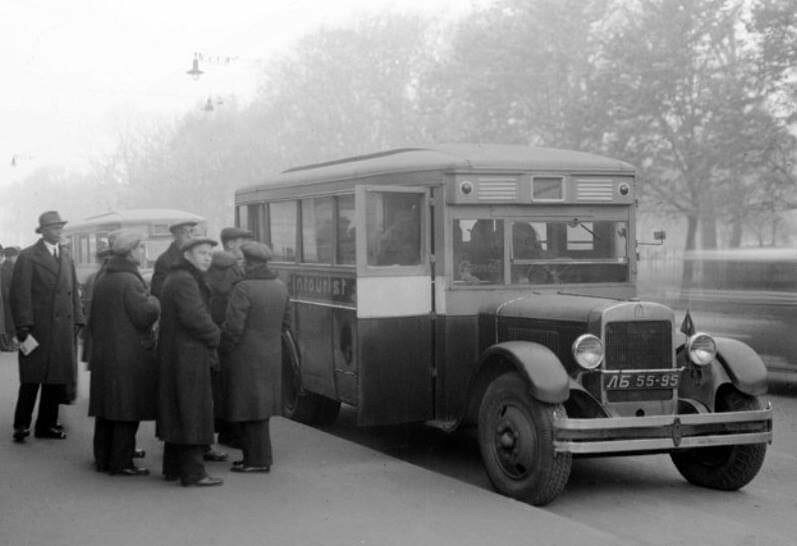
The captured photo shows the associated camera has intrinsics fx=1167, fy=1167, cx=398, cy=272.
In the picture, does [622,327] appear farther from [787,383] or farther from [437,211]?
[787,383]

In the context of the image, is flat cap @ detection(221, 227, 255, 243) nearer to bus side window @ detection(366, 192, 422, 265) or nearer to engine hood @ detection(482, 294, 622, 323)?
bus side window @ detection(366, 192, 422, 265)

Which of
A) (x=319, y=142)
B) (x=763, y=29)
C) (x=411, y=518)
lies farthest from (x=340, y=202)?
(x=319, y=142)

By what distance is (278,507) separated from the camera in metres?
7.20

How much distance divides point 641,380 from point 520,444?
0.99 metres

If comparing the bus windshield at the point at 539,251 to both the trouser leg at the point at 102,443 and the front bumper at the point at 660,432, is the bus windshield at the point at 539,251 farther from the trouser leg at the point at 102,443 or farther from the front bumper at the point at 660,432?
the trouser leg at the point at 102,443

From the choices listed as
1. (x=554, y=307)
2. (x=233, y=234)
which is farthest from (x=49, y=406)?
(x=554, y=307)

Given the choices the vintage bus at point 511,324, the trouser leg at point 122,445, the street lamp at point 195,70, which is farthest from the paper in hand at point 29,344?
the street lamp at point 195,70

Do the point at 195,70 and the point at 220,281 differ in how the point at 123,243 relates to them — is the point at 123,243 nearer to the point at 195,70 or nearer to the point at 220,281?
the point at 220,281

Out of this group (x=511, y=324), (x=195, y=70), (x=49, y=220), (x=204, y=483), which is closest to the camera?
(x=204, y=483)

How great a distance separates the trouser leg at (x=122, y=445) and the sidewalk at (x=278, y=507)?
0.55 ft

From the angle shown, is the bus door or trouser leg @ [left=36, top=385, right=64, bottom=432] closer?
the bus door

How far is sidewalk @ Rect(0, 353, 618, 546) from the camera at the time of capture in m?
6.44

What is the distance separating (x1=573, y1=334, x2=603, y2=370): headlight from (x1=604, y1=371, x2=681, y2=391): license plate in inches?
6.8

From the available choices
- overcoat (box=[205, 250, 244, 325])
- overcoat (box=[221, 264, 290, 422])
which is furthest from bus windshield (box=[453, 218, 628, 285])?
overcoat (box=[205, 250, 244, 325])
